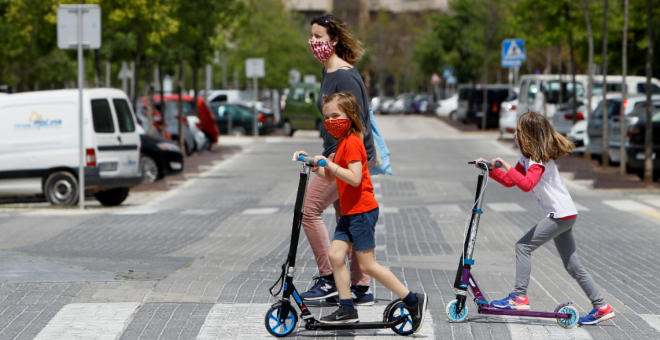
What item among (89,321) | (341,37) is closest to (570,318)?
(341,37)

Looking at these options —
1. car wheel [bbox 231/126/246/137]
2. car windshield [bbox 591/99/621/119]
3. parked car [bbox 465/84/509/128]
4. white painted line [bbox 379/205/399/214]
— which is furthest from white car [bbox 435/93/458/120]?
white painted line [bbox 379/205/399/214]

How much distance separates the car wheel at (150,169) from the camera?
18297 millimetres

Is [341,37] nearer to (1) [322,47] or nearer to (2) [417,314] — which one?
(1) [322,47]

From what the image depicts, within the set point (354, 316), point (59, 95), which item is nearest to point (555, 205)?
point (354, 316)

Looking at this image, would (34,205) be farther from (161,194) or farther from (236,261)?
(236,261)

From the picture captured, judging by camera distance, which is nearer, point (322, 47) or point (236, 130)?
point (322, 47)

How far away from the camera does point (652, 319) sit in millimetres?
5871

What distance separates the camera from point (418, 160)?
79.8 ft

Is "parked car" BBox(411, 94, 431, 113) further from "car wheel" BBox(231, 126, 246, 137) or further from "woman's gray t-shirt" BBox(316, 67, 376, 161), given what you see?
"woman's gray t-shirt" BBox(316, 67, 376, 161)

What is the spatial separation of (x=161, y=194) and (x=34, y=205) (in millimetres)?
2529

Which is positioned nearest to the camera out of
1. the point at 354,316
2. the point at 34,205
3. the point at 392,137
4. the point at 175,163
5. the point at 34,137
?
the point at 354,316

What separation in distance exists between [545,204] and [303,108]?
3128 cm

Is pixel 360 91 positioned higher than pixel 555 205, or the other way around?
pixel 360 91

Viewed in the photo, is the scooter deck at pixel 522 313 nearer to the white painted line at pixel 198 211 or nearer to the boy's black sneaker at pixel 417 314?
the boy's black sneaker at pixel 417 314
